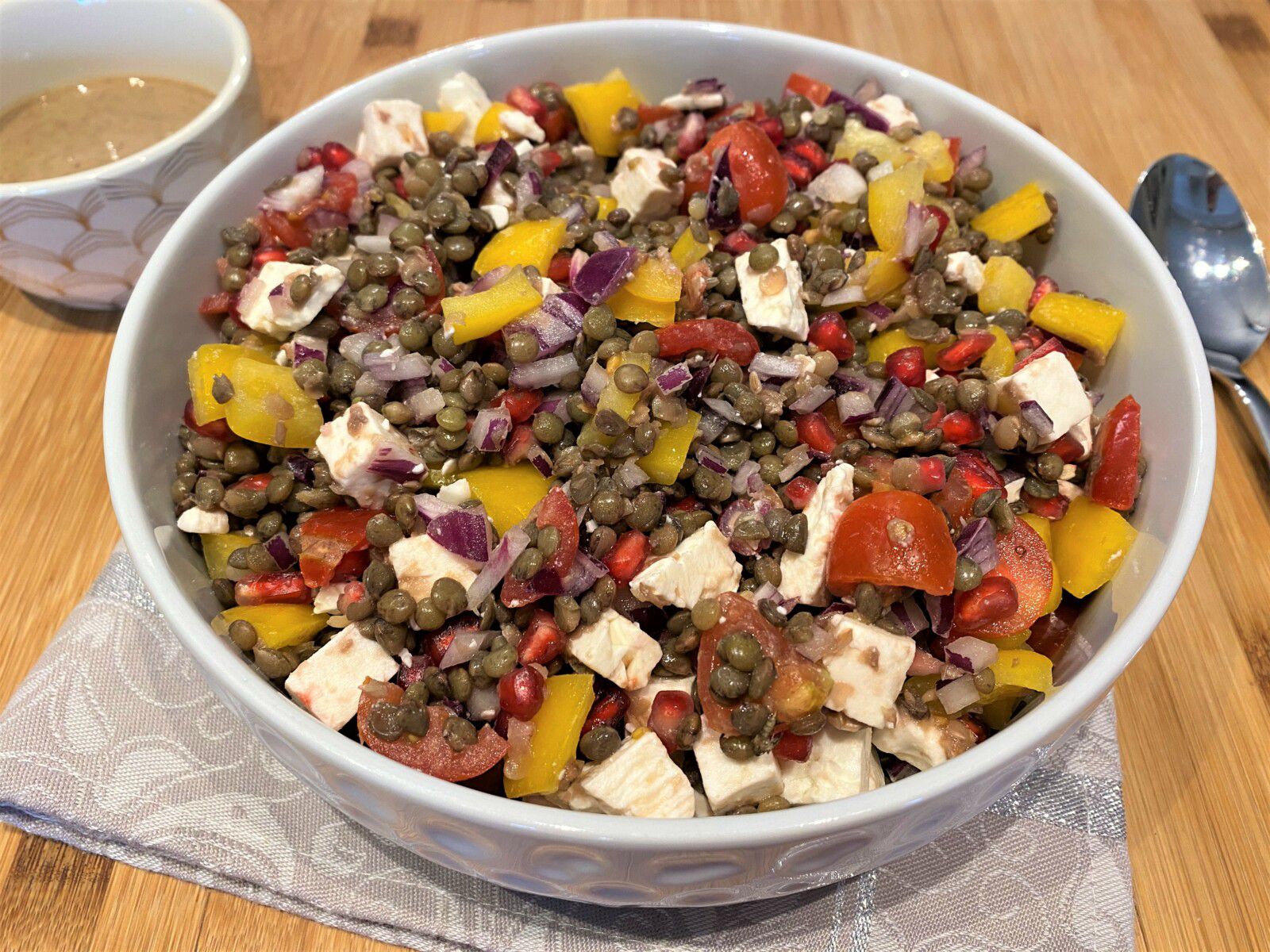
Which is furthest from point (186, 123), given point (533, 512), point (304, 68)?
point (533, 512)

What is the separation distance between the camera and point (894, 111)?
2.96 metres

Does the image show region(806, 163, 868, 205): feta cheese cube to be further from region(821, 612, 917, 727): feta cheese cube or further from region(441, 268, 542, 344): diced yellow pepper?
region(821, 612, 917, 727): feta cheese cube

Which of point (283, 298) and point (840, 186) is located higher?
point (840, 186)

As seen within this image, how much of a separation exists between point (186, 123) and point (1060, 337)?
10.9ft

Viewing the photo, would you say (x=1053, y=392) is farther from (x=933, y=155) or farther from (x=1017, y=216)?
(x=933, y=155)

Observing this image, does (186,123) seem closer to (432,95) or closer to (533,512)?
(432,95)

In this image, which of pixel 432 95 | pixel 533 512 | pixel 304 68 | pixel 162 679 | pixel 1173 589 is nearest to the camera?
pixel 1173 589

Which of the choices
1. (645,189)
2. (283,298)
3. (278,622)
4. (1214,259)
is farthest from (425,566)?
(1214,259)

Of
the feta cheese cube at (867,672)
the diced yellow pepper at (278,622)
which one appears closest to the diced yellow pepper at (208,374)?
the diced yellow pepper at (278,622)

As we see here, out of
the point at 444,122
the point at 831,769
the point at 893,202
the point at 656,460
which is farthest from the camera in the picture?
the point at 444,122

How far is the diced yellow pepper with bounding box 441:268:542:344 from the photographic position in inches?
91.0

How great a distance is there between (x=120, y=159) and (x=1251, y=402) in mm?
4108

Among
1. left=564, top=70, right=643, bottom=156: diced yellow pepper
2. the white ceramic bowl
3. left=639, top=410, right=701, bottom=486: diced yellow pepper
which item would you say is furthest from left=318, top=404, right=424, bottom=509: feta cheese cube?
left=564, top=70, right=643, bottom=156: diced yellow pepper

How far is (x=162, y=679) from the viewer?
99.6 inches
